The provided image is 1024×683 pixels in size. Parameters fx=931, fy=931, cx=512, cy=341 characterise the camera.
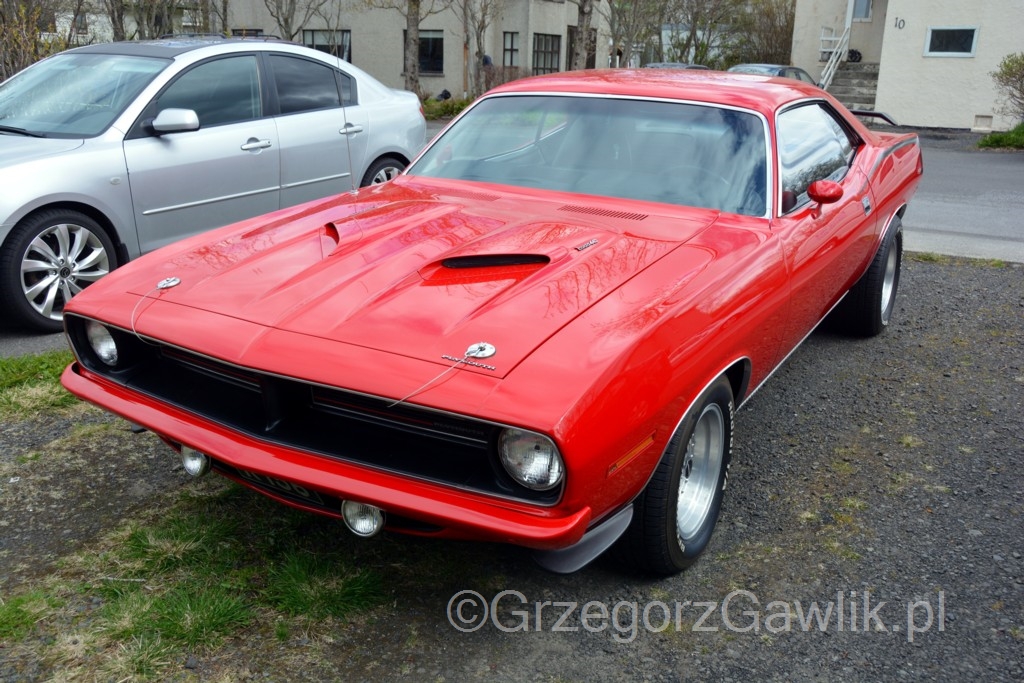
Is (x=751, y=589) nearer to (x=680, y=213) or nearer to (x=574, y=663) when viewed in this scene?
(x=574, y=663)

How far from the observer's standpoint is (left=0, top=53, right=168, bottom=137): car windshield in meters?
5.60

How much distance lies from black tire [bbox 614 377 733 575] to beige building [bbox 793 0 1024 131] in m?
19.5

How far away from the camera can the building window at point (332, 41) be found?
95.6 ft

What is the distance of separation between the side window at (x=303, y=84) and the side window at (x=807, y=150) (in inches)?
140

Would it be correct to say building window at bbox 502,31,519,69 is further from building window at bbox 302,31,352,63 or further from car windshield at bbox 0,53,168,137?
car windshield at bbox 0,53,168,137

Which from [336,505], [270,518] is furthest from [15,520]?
[336,505]

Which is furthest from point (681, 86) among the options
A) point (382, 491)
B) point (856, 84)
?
point (856, 84)

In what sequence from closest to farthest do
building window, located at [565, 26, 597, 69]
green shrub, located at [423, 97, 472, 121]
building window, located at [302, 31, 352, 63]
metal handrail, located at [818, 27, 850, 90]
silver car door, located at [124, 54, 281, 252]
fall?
silver car door, located at [124, 54, 281, 252], green shrub, located at [423, 97, 472, 121], metal handrail, located at [818, 27, 850, 90], building window, located at [302, 31, 352, 63], building window, located at [565, 26, 597, 69]

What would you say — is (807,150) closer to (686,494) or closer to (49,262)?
(686,494)

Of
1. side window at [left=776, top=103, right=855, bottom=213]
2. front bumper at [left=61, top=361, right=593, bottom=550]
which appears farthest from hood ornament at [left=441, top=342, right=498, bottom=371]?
side window at [left=776, top=103, right=855, bottom=213]

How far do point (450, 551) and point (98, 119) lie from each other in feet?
12.7

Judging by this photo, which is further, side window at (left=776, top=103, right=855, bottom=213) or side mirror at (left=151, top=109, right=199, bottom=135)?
side mirror at (left=151, top=109, right=199, bottom=135)

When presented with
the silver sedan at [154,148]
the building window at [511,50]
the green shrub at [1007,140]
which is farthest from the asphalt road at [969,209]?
the building window at [511,50]

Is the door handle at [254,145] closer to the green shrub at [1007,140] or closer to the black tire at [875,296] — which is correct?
the black tire at [875,296]
